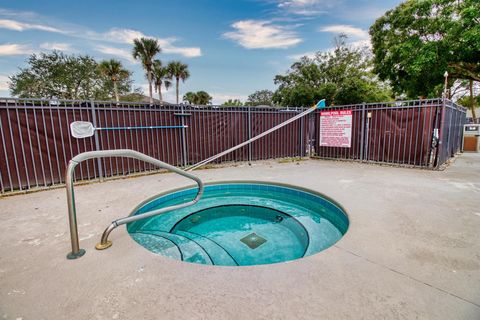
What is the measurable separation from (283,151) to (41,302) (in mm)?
7312

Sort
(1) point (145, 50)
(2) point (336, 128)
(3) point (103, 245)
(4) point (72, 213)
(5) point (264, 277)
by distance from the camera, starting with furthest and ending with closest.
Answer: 1. (1) point (145, 50)
2. (2) point (336, 128)
3. (3) point (103, 245)
4. (4) point (72, 213)
5. (5) point (264, 277)

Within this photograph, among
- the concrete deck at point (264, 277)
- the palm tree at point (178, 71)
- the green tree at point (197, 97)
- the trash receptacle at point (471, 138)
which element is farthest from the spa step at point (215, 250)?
the green tree at point (197, 97)

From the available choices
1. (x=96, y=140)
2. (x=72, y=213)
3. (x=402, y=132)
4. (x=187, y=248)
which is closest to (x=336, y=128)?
(x=402, y=132)

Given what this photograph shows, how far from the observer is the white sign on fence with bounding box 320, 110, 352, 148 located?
7259 mm

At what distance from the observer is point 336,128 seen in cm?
754

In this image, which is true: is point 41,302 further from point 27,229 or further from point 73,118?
point 73,118

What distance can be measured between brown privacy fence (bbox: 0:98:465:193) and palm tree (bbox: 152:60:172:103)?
17.2m

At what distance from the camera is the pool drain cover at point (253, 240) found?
2818 mm

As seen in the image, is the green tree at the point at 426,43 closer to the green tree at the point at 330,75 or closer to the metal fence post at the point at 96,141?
the green tree at the point at 330,75

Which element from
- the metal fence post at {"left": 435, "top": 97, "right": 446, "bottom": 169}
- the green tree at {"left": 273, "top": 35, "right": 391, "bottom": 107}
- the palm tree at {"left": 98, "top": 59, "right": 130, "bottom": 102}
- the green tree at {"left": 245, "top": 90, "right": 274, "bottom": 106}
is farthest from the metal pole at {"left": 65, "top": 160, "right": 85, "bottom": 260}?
the green tree at {"left": 245, "top": 90, "right": 274, "bottom": 106}

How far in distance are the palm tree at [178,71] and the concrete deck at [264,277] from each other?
23.1 m

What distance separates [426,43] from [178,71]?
21.0m

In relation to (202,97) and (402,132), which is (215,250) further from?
(202,97)

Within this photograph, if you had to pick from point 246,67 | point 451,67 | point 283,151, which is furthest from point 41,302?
point 246,67
